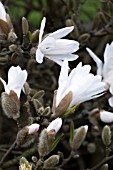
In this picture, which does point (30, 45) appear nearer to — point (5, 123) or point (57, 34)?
point (57, 34)

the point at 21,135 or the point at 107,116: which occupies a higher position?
the point at 21,135

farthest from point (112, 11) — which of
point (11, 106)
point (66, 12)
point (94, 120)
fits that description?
point (11, 106)

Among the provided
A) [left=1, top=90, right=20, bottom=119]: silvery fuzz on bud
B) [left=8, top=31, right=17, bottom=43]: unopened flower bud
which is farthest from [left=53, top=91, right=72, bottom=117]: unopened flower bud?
[left=8, top=31, right=17, bottom=43]: unopened flower bud

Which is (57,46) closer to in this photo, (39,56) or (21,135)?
(39,56)

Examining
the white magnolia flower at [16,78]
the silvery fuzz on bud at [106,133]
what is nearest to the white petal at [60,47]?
the white magnolia flower at [16,78]

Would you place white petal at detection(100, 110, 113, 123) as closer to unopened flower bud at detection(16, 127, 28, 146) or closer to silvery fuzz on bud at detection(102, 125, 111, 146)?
silvery fuzz on bud at detection(102, 125, 111, 146)

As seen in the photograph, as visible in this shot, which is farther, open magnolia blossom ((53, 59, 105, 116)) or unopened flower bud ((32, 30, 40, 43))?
unopened flower bud ((32, 30, 40, 43))

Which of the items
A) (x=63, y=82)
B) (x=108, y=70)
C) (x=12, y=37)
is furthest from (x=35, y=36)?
(x=108, y=70)
